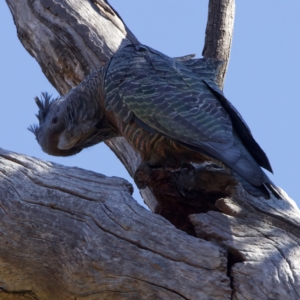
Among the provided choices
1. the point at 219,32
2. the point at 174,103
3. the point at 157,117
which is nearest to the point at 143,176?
the point at 157,117

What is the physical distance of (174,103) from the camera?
4.52 metres

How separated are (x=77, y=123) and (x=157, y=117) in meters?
1.21

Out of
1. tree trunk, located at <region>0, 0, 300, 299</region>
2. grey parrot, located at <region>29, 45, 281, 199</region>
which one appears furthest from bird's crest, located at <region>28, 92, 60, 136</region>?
tree trunk, located at <region>0, 0, 300, 299</region>

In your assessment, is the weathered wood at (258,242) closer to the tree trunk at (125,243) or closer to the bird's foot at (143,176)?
the tree trunk at (125,243)

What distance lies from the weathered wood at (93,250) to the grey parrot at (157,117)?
1.94 feet

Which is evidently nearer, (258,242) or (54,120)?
(258,242)

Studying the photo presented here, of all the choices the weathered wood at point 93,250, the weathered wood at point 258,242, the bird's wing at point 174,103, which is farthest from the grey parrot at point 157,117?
the weathered wood at point 93,250

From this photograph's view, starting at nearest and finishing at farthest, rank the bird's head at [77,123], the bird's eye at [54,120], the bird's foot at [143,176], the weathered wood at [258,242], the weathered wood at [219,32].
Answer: the weathered wood at [258,242], the bird's foot at [143,176], the bird's head at [77,123], the bird's eye at [54,120], the weathered wood at [219,32]

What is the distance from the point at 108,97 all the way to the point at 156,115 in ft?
2.24

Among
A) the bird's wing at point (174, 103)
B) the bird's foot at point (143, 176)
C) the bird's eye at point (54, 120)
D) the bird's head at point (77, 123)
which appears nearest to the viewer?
the bird's wing at point (174, 103)

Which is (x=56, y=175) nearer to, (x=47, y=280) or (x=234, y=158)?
(x=47, y=280)

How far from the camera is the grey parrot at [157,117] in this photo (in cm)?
403

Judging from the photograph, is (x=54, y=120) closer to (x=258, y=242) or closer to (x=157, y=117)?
(x=157, y=117)

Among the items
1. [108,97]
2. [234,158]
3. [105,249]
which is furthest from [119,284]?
[108,97]
